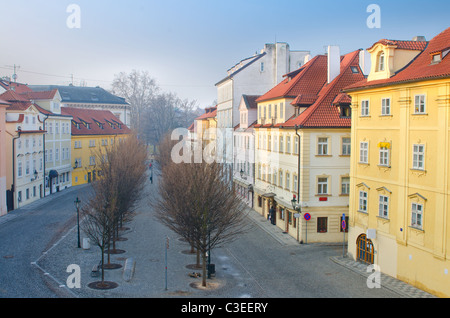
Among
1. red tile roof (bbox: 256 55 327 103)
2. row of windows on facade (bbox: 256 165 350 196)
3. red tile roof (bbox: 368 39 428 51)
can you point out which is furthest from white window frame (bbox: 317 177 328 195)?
red tile roof (bbox: 368 39 428 51)

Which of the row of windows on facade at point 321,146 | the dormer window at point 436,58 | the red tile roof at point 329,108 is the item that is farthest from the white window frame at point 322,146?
the dormer window at point 436,58

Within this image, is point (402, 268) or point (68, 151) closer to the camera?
point (402, 268)

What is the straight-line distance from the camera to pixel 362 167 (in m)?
25.0

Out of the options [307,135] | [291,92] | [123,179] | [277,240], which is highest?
[291,92]

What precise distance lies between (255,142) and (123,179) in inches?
594

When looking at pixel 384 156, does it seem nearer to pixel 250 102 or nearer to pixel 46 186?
pixel 250 102

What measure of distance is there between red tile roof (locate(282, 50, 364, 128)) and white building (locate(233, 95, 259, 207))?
1087 cm

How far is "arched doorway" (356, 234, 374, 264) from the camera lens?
24438mm

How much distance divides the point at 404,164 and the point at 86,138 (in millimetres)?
51361

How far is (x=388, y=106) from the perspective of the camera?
22.8 m

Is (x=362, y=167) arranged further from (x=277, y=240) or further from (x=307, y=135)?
(x=277, y=240)

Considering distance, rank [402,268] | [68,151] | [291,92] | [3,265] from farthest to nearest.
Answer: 1. [68,151]
2. [291,92]
3. [3,265]
4. [402,268]

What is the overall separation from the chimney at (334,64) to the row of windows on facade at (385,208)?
36.5 feet

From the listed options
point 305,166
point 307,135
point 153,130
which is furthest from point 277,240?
point 153,130
